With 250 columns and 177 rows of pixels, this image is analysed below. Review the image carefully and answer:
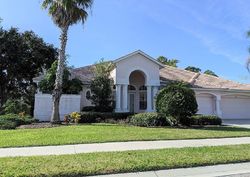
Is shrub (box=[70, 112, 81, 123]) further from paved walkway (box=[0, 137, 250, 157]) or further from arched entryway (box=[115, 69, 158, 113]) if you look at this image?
paved walkway (box=[0, 137, 250, 157])

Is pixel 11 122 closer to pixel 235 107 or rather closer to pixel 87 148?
pixel 87 148

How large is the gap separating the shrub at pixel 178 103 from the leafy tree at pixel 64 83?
8329 mm

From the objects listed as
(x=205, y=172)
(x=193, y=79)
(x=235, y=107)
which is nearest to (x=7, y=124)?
(x=205, y=172)

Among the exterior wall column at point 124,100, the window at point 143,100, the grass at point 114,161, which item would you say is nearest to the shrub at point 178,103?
the exterior wall column at point 124,100

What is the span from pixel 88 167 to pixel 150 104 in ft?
68.1

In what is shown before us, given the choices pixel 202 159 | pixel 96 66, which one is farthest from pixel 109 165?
pixel 96 66

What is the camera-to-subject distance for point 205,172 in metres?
7.75

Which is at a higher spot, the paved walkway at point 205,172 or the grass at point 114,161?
the grass at point 114,161

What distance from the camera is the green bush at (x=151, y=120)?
1989 centimetres

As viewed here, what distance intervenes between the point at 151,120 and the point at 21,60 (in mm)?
19829

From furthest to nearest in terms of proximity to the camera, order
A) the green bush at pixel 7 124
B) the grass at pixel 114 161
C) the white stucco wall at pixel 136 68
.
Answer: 1. the white stucco wall at pixel 136 68
2. the green bush at pixel 7 124
3. the grass at pixel 114 161

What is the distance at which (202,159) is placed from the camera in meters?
8.90

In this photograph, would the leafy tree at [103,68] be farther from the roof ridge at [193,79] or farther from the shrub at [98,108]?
the roof ridge at [193,79]

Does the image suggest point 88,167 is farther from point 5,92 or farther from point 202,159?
point 5,92
